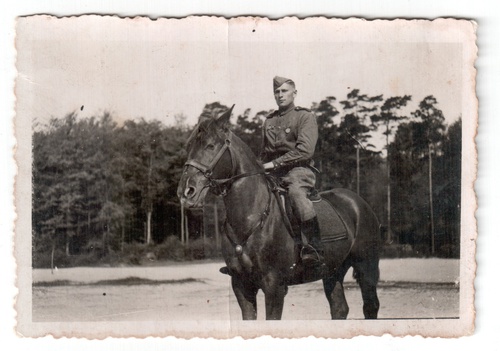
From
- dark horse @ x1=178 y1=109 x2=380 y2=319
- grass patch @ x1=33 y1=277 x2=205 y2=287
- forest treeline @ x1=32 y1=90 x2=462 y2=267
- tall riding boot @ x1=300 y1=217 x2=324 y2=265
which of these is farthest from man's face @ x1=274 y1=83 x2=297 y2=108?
grass patch @ x1=33 y1=277 x2=205 y2=287

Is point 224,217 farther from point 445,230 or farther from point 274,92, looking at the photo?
point 445,230

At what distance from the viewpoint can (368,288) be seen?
25.1ft

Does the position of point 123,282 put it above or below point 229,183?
below

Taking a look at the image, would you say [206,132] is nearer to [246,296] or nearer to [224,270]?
[224,270]

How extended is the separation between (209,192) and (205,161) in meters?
0.93

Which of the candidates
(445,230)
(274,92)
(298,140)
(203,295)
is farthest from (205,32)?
(445,230)

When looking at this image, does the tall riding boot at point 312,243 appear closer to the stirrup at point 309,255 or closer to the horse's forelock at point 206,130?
the stirrup at point 309,255

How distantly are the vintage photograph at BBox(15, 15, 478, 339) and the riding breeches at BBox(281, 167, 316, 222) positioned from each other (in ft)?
1.06

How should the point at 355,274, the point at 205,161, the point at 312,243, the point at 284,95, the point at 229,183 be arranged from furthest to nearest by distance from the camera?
the point at 355,274 → the point at 284,95 → the point at 312,243 → the point at 229,183 → the point at 205,161

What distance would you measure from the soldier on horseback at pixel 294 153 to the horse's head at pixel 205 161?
21.8 inches

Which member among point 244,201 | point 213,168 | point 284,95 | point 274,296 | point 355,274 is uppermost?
point 284,95

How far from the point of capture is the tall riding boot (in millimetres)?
7117

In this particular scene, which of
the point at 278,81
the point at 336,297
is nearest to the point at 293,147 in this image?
the point at 278,81

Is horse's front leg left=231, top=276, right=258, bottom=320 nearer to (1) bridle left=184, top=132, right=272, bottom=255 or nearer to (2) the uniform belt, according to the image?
(1) bridle left=184, top=132, right=272, bottom=255
